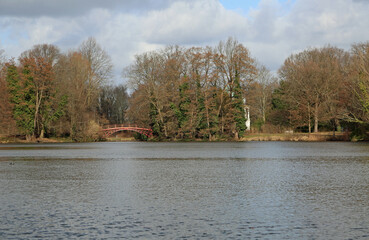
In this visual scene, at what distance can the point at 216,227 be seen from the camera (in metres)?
11.8

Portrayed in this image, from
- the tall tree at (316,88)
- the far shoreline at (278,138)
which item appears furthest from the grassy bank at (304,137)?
the tall tree at (316,88)

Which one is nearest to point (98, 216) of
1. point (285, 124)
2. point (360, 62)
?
point (360, 62)

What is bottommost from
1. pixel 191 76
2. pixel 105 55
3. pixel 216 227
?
pixel 216 227

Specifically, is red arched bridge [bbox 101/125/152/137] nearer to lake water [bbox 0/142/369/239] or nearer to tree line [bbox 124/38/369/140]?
tree line [bbox 124/38/369/140]

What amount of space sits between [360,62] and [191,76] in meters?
25.1

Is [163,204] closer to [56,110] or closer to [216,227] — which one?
[216,227]

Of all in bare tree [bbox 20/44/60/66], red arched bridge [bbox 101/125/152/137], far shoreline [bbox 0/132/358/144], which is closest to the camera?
far shoreline [bbox 0/132/358/144]

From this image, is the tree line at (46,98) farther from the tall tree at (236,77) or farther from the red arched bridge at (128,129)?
the tall tree at (236,77)

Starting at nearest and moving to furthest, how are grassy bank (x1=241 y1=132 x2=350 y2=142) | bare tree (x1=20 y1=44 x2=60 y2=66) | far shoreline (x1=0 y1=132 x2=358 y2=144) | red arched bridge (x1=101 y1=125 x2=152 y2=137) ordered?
grassy bank (x1=241 y1=132 x2=350 y2=142) < far shoreline (x1=0 y1=132 x2=358 y2=144) < red arched bridge (x1=101 y1=125 x2=152 y2=137) < bare tree (x1=20 y1=44 x2=60 y2=66)

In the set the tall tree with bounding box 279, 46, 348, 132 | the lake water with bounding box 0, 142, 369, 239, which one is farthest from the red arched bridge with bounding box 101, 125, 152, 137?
the lake water with bounding box 0, 142, 369, 239

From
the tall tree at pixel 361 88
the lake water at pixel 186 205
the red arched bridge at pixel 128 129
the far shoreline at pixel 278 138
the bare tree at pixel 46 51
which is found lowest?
the lake water at pixel 186 205

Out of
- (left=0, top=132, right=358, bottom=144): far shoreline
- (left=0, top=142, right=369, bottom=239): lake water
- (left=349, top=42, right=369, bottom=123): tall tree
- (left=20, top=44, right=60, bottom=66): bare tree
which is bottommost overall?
(left=0, top=142, right=369, bottom=239): lake water

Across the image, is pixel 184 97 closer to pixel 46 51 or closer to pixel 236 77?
pixel 236 77

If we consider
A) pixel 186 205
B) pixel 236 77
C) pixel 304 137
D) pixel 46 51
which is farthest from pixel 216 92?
pixel 186 205
